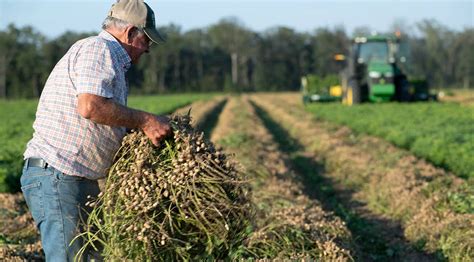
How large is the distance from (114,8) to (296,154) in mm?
12543

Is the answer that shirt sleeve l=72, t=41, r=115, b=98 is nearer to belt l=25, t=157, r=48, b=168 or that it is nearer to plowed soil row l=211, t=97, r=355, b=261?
belt l=25, t=157, r=48, b=168

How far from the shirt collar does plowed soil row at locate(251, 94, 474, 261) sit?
12.4 ft

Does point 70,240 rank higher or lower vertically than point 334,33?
lower

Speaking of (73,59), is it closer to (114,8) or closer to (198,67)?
(114,8)

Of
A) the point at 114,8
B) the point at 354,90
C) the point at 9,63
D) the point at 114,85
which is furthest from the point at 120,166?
the point at 9,63

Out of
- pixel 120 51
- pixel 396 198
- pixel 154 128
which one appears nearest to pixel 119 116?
pixel 154 128

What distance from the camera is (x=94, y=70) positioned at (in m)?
3.85

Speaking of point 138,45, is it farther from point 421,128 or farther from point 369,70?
point 369,70

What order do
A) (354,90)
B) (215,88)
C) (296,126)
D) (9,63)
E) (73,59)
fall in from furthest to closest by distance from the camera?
(215,88) < (9,63) < (354,90) < (296,126) < (73,59)

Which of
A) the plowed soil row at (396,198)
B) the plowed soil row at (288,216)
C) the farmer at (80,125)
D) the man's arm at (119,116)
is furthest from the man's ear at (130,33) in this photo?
the plowed soil row at (396,198)

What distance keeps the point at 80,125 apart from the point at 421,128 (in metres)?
14.8

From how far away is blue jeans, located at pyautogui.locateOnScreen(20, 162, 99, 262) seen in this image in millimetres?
4043

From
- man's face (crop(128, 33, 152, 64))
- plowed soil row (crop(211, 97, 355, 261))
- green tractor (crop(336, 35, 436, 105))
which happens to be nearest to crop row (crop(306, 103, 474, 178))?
green tractor (crop(336, 35, 436, 105))

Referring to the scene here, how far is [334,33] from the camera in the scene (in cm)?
9556
